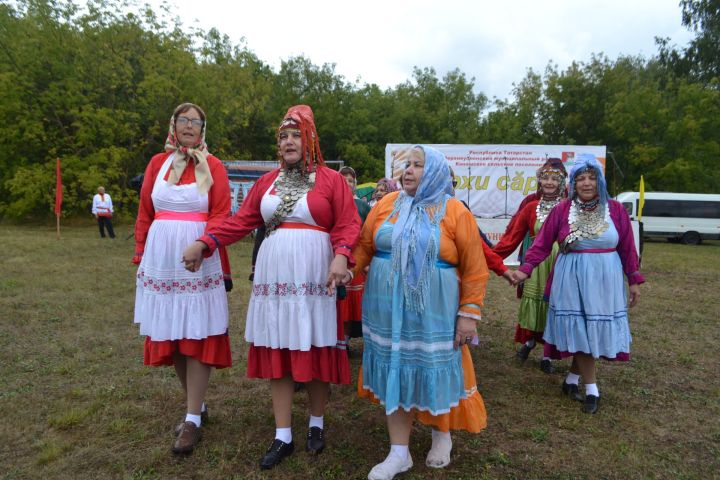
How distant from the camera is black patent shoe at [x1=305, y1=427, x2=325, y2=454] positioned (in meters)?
3.03

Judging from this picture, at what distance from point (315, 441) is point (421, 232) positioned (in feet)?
4.85

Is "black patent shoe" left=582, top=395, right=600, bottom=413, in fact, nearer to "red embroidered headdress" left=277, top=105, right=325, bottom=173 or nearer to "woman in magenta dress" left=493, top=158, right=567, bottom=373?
A: "woman in magenta dress" left=493, top=158, right=567, bottom=373

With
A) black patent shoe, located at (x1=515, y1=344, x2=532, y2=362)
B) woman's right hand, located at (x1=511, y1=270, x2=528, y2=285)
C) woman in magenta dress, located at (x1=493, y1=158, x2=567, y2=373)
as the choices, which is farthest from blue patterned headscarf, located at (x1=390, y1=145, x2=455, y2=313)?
black patent shoe, located at (x1=515, y1=344, x2=532, y2=362)

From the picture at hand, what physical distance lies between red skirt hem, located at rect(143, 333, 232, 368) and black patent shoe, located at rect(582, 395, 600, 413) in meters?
2.69

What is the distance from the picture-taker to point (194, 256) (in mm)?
2730

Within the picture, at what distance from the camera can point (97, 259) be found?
11.4 m

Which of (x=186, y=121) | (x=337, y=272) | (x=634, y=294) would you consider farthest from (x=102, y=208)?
(x=634, y=294)

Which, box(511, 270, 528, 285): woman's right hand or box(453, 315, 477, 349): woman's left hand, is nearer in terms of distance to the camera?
box(453, 315, 477, 349): woman's left hand

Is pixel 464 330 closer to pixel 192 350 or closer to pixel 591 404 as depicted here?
pixel 192 350

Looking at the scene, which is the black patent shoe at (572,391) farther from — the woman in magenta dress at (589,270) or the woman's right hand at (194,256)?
the woman's right hand at (194,256)

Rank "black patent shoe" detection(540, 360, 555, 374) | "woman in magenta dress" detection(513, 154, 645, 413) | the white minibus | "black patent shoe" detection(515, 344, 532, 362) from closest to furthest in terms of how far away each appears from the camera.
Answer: "woman in magenta dress" detection(513, 154, 645, 413), "black patent shoe" detection(540, 360, 555, 374), "black patent shoe" detection(515, 344, 532, 362), the white minibus

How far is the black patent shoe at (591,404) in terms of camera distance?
12.4 ft

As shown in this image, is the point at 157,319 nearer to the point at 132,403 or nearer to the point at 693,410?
the point at 132,403

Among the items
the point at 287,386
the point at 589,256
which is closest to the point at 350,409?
the point at 287,386
